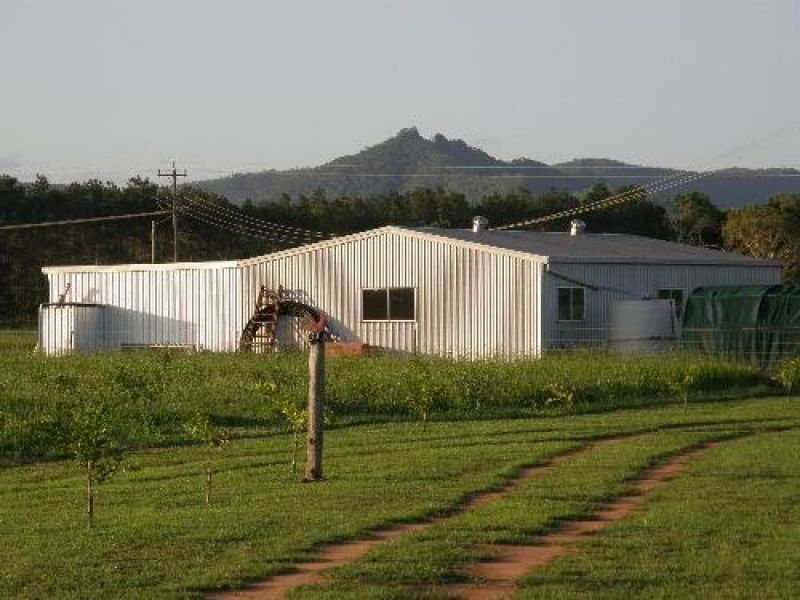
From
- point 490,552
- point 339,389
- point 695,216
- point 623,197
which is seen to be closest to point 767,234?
point 623,197

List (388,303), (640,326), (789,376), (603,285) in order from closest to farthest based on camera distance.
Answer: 1. (789,376)
2. (640,326)
3. (603,285)
4. (388,303)

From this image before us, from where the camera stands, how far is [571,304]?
36.5m

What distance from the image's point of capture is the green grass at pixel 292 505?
35.1ft

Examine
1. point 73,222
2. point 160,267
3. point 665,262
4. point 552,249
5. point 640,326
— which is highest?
point 73,222

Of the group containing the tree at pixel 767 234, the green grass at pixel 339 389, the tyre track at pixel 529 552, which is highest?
the tree at pixel 767 234

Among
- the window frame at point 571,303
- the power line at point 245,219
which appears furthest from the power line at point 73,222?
the window frame at point 571,303

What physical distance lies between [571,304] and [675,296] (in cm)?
447

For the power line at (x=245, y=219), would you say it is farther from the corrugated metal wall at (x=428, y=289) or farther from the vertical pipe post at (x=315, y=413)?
the vertical pipe post at (x=315, y=413)

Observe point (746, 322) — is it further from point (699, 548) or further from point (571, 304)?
point (699, 548)

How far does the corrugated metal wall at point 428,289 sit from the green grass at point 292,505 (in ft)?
43.0

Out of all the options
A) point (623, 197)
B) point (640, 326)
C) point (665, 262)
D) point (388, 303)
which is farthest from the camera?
point (623, 197)

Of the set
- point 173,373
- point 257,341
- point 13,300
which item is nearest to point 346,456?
point 173,373

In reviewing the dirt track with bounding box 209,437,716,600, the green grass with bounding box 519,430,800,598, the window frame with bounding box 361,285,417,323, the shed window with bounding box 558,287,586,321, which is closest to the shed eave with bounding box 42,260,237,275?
the window frame with bounding box 361,285,417,323

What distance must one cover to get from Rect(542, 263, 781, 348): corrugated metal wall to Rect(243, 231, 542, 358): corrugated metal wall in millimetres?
406
